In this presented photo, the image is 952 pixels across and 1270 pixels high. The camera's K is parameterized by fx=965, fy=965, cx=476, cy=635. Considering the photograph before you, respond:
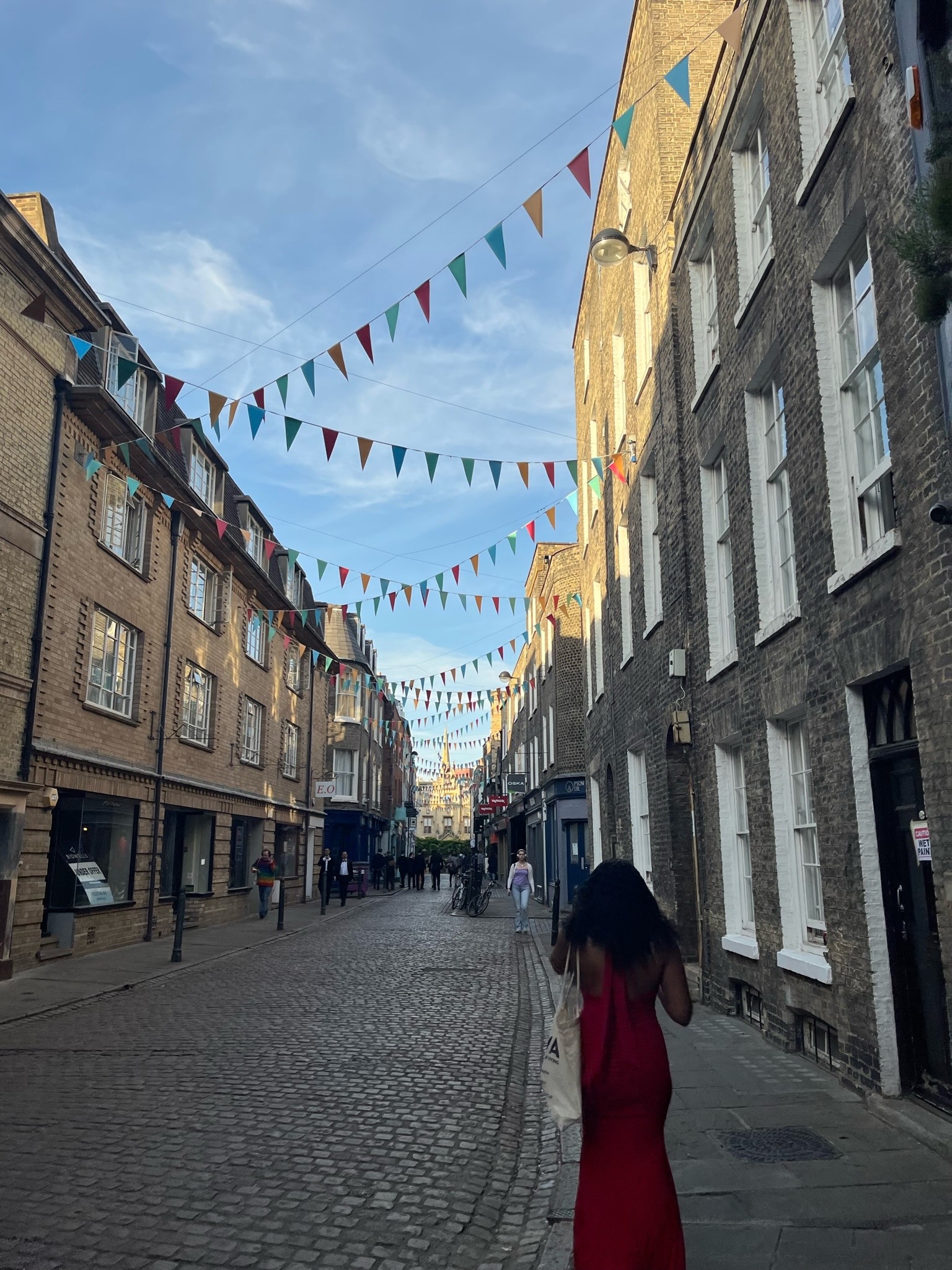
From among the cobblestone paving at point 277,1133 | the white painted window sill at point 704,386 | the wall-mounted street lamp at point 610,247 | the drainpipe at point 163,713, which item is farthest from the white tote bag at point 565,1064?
the drainpipe at point 163,713

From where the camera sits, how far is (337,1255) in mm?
4070

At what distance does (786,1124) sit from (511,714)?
1983 inches

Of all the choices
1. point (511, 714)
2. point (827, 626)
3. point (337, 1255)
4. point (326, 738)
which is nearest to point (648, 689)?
point (827, 626)

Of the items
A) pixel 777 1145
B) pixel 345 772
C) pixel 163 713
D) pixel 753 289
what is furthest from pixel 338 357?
pixel 345 772

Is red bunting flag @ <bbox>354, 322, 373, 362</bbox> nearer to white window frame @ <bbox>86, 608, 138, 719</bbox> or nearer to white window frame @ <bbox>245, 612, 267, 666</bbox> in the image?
white window frame @ <bbox>86, 608, 138, 719</bbox>

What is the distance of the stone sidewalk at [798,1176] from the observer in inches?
154

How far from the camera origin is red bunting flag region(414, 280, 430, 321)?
9141mm

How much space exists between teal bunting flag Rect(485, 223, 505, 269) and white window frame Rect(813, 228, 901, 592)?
2.68 metres

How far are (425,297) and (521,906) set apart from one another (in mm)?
12990

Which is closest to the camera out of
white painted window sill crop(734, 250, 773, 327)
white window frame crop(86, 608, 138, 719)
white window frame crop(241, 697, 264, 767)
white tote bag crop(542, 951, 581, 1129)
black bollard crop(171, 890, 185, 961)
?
white tote bag crop(542, 951, 581, 1129)

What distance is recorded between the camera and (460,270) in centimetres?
877

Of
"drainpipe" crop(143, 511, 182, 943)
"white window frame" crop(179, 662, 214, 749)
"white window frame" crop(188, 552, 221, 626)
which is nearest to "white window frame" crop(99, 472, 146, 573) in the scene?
"drainpipe" crop(143, 511, 182, 943)

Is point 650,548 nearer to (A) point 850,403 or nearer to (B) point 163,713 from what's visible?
(A) point 850,403

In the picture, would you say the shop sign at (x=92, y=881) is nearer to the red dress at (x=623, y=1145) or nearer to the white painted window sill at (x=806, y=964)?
the white painted window sill at (x=806, y=964)
